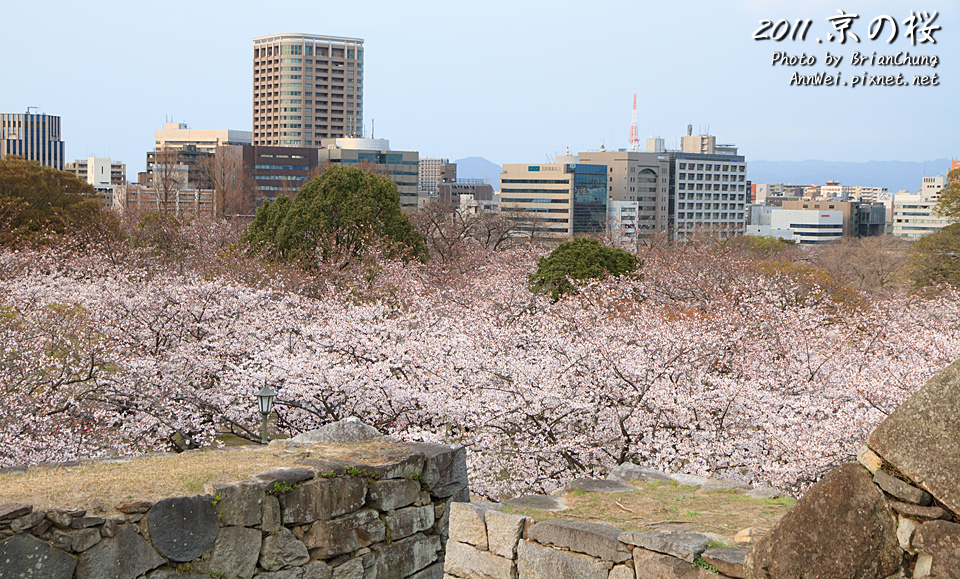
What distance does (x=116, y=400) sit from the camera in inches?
535

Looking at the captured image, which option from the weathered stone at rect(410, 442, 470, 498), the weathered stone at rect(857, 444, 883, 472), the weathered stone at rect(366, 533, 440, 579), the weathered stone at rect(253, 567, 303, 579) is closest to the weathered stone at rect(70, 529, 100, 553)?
the weathered stone at rect(253, 567, 303, 579)

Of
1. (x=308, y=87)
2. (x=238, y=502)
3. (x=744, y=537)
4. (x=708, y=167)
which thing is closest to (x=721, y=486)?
(x=744, y=537)

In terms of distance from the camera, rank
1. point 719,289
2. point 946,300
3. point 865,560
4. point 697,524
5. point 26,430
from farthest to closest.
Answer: point 719,289 → point 946,300 → point 26,430 → point 697,524 → point 865,560

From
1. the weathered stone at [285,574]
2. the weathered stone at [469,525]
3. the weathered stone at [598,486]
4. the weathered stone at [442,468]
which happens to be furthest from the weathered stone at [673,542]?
the weathered stone at [285,574]

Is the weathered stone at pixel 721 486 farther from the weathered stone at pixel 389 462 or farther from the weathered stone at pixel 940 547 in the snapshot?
the weathered stone at pixel 940 547

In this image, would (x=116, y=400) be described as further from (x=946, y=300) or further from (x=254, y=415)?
(x=946, y=300)

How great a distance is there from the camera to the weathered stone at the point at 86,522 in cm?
687

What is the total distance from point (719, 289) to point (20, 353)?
1696 cm

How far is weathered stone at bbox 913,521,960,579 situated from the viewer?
4.02 meters

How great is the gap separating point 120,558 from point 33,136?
671 ft

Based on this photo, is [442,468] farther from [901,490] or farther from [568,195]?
[568,195]

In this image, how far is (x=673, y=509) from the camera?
6.83 m

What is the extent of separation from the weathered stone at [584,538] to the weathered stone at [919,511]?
2182mm

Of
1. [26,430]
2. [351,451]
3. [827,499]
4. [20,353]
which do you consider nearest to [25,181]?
[20,353]
